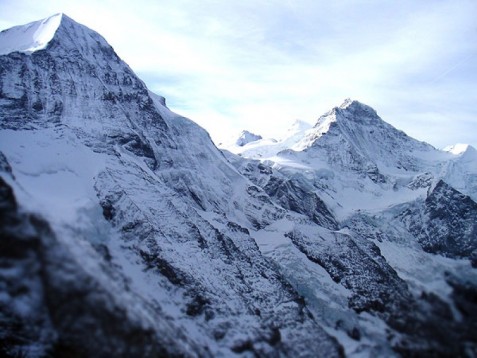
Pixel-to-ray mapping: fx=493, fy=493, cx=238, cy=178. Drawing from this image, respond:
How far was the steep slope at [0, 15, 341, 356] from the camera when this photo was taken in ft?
241

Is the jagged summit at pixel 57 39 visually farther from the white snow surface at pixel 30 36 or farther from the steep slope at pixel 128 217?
the steep slope at pixel 128 217

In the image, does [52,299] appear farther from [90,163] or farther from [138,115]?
[138,115]

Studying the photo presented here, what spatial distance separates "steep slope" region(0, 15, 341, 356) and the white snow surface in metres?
2.93

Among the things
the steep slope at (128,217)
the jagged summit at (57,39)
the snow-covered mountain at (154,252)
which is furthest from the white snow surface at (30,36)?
the steep slope at (128,217)

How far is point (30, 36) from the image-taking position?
172750mm

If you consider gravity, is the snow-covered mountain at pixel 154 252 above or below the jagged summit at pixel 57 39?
below

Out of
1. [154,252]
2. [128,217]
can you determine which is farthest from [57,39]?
[154,252]

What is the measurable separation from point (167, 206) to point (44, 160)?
29.8 m

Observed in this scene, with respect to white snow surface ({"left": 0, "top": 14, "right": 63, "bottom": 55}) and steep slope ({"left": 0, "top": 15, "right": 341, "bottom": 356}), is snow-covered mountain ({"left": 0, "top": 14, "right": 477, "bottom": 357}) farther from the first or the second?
white snow surface ({"left": 0, "top": 14, "right": 63, "bottom": 55})

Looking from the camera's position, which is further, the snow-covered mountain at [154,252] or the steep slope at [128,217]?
the steep slope at [128,217]

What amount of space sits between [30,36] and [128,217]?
328ft

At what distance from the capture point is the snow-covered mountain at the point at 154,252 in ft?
230

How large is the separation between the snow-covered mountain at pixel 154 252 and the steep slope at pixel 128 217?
406 millimetres

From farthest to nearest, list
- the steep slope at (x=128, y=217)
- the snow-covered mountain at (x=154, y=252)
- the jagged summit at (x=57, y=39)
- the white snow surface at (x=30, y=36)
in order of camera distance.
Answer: the white snow surface at (x=30, y=36)
the jagged summit at (x=57, y=39)
the steep slope at (x=128, y=217)
the snow-covered mountain at (x=154, y=252)
